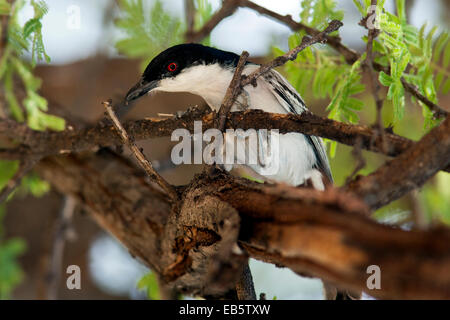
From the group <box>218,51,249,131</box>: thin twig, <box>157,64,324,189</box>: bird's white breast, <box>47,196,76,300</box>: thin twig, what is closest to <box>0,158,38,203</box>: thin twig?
<box>47,196,76,300</box>: thin twig

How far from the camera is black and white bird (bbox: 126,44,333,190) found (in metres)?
2.05

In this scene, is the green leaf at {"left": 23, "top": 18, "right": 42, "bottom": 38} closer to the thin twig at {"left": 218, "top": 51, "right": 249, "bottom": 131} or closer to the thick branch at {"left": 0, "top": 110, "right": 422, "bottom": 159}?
the thick branch at {"left": 0, "top": 110, "right": 422, "bottom": 159}

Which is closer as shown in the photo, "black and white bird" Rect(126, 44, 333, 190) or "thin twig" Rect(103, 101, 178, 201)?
"thin twig" Rect(103, 101, 178, 201)

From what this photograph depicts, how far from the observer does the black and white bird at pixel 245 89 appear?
2.05 metres

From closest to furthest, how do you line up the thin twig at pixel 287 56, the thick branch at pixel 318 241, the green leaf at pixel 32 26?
the thick branch at pixel 318 241 → the thin twig at pixel 287 56 → the green leaf at pixel 32 26

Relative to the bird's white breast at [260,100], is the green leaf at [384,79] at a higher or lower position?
lower

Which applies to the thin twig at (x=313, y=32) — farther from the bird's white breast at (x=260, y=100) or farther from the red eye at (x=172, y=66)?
the red eye at (x=172, y=66)

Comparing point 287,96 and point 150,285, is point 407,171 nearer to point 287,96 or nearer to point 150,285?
point 287,96

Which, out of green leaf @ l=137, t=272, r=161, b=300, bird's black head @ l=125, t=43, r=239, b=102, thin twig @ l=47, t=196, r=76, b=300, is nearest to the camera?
bird's black head @ l=125, t=43, r=239, b=102

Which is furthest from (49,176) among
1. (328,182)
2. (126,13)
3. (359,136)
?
(359,136)

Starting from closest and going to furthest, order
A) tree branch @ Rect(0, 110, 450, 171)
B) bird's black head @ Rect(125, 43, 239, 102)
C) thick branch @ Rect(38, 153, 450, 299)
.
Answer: thick branch @ Rect(38, 153, 450, 299), tree branch @ Rect(0, 110, 450, 171), bird's black head @ Rect(125, 43, 239, 102)

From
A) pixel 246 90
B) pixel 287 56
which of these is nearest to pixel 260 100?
pixel 246 90

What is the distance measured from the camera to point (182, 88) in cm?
219

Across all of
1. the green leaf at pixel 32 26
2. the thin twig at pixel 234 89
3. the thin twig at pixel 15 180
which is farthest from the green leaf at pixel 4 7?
the thin twig at pixel 234 89
